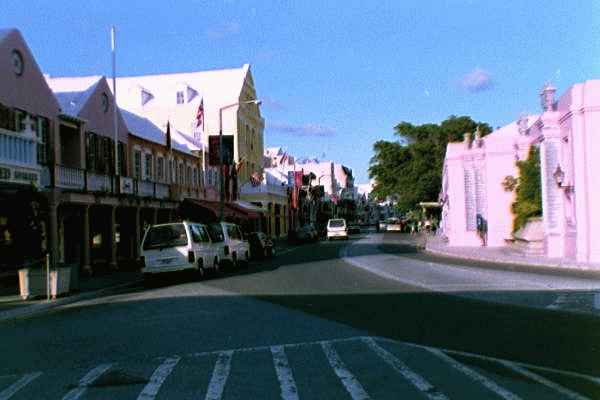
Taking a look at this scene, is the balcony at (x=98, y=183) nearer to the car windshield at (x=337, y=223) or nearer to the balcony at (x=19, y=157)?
the balcony at (x=19, y=157)

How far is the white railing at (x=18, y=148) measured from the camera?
2020cm

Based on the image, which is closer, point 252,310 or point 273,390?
point 273,390

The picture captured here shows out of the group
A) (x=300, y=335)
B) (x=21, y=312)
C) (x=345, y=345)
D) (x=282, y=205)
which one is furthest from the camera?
(x=282, y=205)

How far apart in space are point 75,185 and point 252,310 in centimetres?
1347

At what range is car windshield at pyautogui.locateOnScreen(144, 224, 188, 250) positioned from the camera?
23281mm

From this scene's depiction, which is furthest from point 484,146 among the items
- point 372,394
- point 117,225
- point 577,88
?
point 372,394

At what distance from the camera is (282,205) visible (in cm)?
7488

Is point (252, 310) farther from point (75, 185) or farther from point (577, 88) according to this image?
point (577, 88)

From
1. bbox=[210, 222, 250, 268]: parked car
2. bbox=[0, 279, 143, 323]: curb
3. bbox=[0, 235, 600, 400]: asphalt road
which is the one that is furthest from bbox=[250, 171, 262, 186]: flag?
bbox=[0, 235, 600, 400]: asphalt road

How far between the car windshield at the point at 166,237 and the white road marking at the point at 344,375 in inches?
555

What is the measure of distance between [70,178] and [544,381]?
20.8 m

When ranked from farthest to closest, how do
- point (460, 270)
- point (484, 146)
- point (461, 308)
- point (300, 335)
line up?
point (484, 146), point (460, 270), point (461, 308), point (300, 335)

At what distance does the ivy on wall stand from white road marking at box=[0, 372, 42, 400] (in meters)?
30.6

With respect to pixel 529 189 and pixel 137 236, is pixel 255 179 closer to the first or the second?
pixel 137 236
